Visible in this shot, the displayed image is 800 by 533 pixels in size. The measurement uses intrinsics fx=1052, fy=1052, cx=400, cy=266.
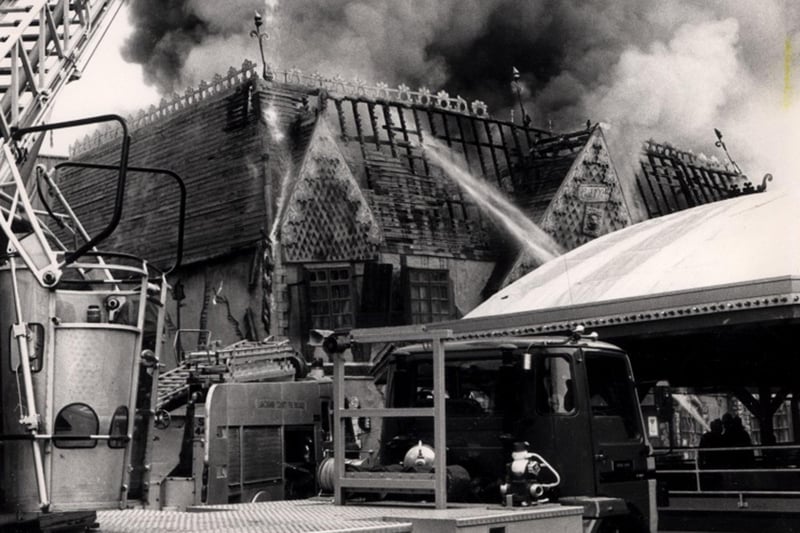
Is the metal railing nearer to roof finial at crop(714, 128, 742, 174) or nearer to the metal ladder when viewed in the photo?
the metal ladder

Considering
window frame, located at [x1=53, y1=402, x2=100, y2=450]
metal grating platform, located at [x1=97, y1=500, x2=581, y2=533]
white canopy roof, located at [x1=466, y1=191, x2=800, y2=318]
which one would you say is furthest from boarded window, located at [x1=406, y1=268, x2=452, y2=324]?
window frame, located at [x1=53, y1=402, x2=100, y2=450]

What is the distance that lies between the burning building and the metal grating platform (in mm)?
17935

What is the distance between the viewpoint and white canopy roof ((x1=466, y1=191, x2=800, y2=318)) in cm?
1595

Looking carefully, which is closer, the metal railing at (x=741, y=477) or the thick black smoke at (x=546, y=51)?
the metal railing at (x=741, y=477)

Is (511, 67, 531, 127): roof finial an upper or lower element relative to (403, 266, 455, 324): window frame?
upper

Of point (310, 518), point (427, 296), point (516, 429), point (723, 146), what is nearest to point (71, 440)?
point (310, 518)

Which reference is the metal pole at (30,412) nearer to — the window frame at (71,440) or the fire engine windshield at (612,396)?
the window frame at (71,440)

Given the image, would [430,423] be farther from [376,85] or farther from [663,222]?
[376,85]

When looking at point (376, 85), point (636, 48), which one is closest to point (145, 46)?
point (376, 85)

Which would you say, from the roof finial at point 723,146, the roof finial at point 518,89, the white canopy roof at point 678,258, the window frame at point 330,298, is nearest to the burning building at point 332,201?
the window frame at point 330,298

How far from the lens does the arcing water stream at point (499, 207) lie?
30469mm

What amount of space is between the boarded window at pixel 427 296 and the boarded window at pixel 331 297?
5.78 feet

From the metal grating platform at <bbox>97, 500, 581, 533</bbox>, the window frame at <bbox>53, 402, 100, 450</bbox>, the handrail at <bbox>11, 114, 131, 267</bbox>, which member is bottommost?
the metal grating platform at <bbox>97, 500, 581, 533</bbox>

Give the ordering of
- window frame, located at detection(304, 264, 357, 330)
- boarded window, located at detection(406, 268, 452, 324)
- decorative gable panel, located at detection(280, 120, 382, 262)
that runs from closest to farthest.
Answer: window frame, located at detection(304, 264, 357, 330), decorative gable panel, located at detection(280, 120, 382, 262), boarded window, located at detection(406, 268, 452, 324)
